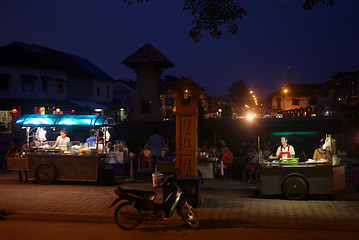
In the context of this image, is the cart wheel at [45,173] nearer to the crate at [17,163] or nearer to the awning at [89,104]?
the crate at [17,163]

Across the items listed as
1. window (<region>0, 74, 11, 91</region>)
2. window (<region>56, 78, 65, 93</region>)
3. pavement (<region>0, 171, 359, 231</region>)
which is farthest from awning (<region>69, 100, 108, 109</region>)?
pavement (<region>0, 171, 359, 231</region>)

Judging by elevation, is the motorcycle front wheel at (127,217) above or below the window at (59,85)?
below

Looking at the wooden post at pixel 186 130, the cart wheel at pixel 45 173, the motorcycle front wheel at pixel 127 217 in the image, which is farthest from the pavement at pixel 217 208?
the wooden post at pixel 186 130

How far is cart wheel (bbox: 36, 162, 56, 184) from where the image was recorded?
47.2ft

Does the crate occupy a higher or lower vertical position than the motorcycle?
higher

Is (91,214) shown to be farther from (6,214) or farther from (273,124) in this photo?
(273,124)

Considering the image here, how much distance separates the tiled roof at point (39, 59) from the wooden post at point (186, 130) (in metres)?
35.3

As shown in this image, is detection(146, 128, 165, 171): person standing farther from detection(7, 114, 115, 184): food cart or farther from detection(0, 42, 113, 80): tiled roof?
detection(0, 42, 113, 80): tiled roof

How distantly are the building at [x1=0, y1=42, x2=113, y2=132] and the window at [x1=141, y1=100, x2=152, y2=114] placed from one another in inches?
306

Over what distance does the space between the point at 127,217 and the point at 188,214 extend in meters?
1.28

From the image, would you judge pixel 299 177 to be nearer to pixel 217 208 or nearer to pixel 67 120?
pixel 217 208

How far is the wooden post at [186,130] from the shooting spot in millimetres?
11164

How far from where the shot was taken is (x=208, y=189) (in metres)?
13.9

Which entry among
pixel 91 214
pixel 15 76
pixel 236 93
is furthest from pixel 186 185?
pixel 236 93
